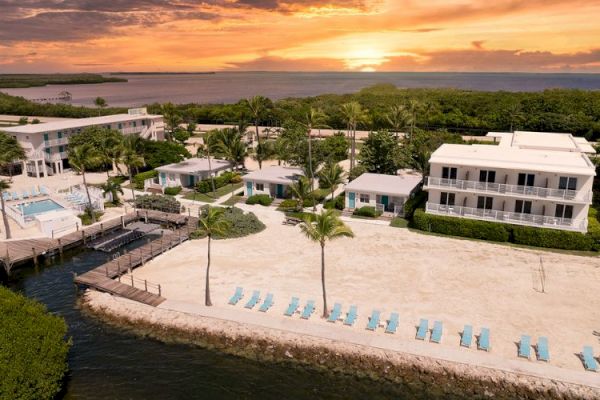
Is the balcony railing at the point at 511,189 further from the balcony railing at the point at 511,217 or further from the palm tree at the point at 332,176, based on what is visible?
the palm tree at the point at 332,176

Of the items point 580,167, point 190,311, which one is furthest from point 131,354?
point 580,167

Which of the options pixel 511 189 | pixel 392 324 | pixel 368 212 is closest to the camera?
pixel 392 324

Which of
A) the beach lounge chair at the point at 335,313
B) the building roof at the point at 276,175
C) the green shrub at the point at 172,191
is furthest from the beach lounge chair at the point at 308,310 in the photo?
the green shrub at the point at 172,191

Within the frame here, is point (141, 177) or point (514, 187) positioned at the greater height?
point (514, 187)

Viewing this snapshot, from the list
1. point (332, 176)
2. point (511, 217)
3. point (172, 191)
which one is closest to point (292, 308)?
point (511, 217)

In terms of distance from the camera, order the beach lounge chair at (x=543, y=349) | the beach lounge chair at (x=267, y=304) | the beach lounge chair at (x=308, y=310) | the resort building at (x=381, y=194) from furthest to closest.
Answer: the resort building at (x=381, y=194) → the beach lounge chair at (x=267, y=304) → the beach lounge chair at (x=308, y=310) → the beach lounge chair at (x=543, y=349)

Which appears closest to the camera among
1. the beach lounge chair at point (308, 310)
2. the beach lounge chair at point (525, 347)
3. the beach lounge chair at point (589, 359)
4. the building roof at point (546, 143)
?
the beach lounge chair at point (589, 359)

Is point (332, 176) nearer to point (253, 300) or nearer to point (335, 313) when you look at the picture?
point (253, 300)
